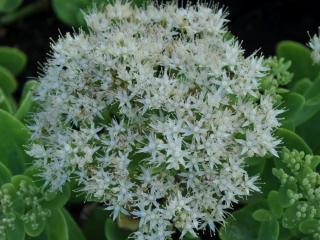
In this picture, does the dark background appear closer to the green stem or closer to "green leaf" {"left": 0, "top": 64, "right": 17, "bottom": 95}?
the green stem

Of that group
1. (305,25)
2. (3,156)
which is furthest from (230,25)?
(3,156)

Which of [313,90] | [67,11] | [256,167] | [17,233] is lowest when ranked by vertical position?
[17,233]

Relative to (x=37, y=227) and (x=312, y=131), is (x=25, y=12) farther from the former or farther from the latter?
(x=312, y=131)

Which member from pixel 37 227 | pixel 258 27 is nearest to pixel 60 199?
pixel 37 227

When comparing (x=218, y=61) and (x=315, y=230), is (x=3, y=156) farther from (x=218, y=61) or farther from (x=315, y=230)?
(x=315, y=230)

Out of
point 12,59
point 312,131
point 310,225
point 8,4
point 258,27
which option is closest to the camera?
point 310,225

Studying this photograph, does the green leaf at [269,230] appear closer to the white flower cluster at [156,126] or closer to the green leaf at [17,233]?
the white flower cluster at [156,126]
